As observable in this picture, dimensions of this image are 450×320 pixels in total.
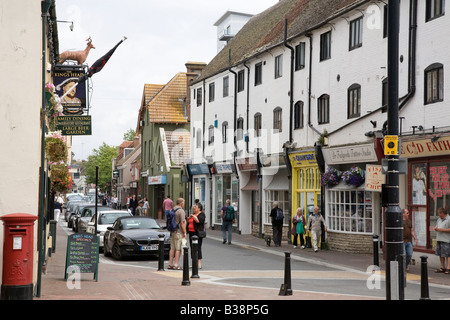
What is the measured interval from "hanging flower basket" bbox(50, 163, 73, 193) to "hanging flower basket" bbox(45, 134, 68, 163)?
2.13 m

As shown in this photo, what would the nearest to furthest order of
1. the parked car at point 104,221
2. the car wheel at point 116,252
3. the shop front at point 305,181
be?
the car wheel at point 116,252
the parked car at point 104,221
the shop front at point 305,181

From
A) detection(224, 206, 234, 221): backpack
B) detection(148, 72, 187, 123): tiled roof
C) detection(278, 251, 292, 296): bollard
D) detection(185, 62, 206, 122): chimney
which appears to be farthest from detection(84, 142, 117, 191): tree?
detection(278, 251, 292, 296): bollard

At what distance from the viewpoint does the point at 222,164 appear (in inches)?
1409

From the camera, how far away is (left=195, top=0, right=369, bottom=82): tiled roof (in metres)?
26.4

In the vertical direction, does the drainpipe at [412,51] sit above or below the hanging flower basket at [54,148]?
above

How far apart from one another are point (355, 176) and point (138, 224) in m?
7.64

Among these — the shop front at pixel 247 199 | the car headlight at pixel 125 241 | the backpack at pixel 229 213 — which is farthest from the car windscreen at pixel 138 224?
the shop front at pixel 247 199

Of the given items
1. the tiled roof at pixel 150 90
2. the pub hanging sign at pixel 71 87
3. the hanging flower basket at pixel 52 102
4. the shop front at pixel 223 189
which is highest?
the tiled roof at pixel 150 90

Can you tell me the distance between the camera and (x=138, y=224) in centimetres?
2152

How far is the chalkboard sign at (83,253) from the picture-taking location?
570 inches

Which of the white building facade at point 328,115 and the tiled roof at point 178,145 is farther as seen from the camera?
the tiled roof at point 178,145

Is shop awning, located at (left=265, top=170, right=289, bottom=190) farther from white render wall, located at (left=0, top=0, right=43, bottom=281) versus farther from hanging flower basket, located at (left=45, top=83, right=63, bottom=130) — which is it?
white render wall, located at (left=0, top=0, right=43, bottom=281)

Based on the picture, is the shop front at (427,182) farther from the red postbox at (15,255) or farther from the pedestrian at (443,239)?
the red postbox at (15,255)

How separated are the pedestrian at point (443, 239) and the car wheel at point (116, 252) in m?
9.34
